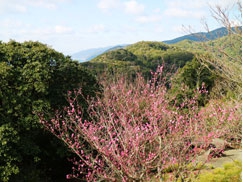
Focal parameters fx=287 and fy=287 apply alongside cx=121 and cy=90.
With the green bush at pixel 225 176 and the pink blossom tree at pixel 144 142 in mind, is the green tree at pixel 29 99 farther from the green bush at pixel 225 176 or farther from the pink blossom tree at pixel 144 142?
the green bush at pixel 225 176

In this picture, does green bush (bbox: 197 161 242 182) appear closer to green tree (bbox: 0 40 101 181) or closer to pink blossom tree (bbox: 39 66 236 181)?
pink blossom tree (bbox: 39 66 236 181)

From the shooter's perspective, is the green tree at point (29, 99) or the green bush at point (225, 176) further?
the green tree at point (29, 99)

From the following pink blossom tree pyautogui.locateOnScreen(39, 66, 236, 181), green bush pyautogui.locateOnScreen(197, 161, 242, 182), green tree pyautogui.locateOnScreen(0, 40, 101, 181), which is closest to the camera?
pink blossom tree pyautogui.locateOnScreen(39, 66, 236, 181)

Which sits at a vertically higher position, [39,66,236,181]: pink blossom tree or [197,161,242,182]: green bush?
[39,66,236,181]: pink blossom tree

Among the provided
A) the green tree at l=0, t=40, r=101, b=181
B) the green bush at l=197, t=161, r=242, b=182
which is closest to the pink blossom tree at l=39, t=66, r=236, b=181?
the green bush at l=197, t=161, r=242, b=182

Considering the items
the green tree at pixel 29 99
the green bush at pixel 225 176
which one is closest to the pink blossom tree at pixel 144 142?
the green bush at pixel 225 176

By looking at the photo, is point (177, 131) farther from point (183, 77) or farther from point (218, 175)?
point (183, 77)

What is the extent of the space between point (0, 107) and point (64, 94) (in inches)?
100

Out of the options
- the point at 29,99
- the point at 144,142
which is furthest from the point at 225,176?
the point at 29,99

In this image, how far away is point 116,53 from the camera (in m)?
78.6

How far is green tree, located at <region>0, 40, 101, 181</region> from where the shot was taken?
10.1m

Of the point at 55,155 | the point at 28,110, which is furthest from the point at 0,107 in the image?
the point at 55,155

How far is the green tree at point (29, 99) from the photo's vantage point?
33.2ft

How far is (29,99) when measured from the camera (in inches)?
416
